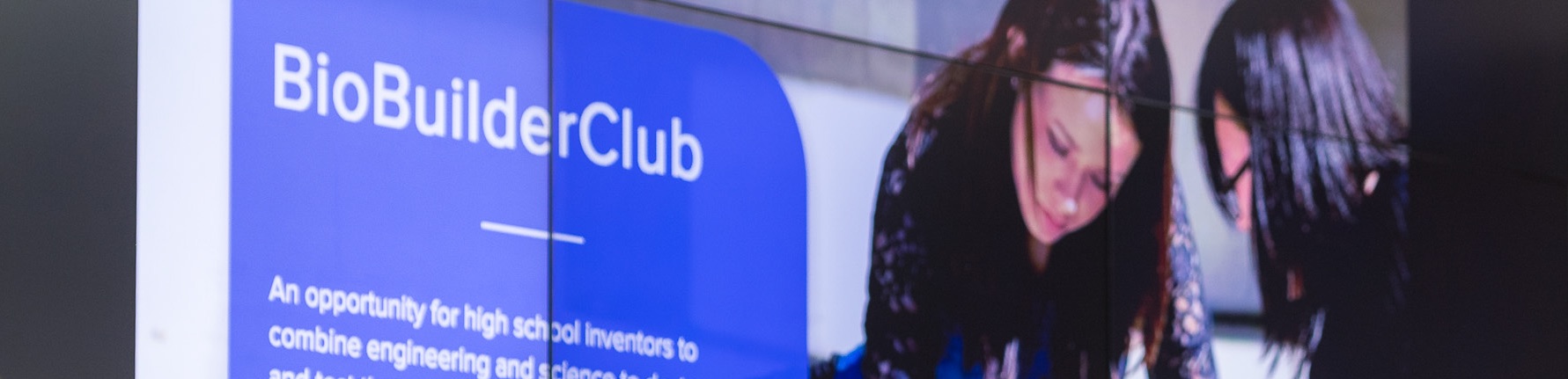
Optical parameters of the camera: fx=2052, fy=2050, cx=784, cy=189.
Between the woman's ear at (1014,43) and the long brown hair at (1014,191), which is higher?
the woman's ear at (1014,43)

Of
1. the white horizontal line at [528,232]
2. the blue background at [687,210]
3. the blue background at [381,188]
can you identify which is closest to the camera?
the blue background at [381,188]

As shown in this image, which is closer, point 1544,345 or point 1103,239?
point 1103,239

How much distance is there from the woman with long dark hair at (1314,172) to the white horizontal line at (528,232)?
2944 mm

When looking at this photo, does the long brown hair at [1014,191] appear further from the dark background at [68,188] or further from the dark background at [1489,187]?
the dark background at [68,188]

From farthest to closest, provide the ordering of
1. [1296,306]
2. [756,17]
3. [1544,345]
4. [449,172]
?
[1544,345]
[1296,306]
[756,17]
[449,172]

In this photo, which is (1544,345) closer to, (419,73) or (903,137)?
(903,137)

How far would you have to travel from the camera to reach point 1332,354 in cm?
809

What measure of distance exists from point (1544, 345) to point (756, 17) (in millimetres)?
4786

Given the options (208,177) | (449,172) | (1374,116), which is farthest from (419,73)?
(1374,116)

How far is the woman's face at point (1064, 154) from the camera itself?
6.92 m

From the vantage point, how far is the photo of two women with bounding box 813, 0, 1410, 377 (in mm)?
6562

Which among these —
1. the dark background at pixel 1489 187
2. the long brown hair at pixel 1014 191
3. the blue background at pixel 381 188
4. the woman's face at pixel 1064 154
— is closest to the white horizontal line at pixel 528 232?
the blue background at pixel 381 188

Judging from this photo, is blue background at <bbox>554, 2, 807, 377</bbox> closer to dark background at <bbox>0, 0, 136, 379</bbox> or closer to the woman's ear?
the woman's ear

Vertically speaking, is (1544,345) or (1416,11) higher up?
(1416,11)
